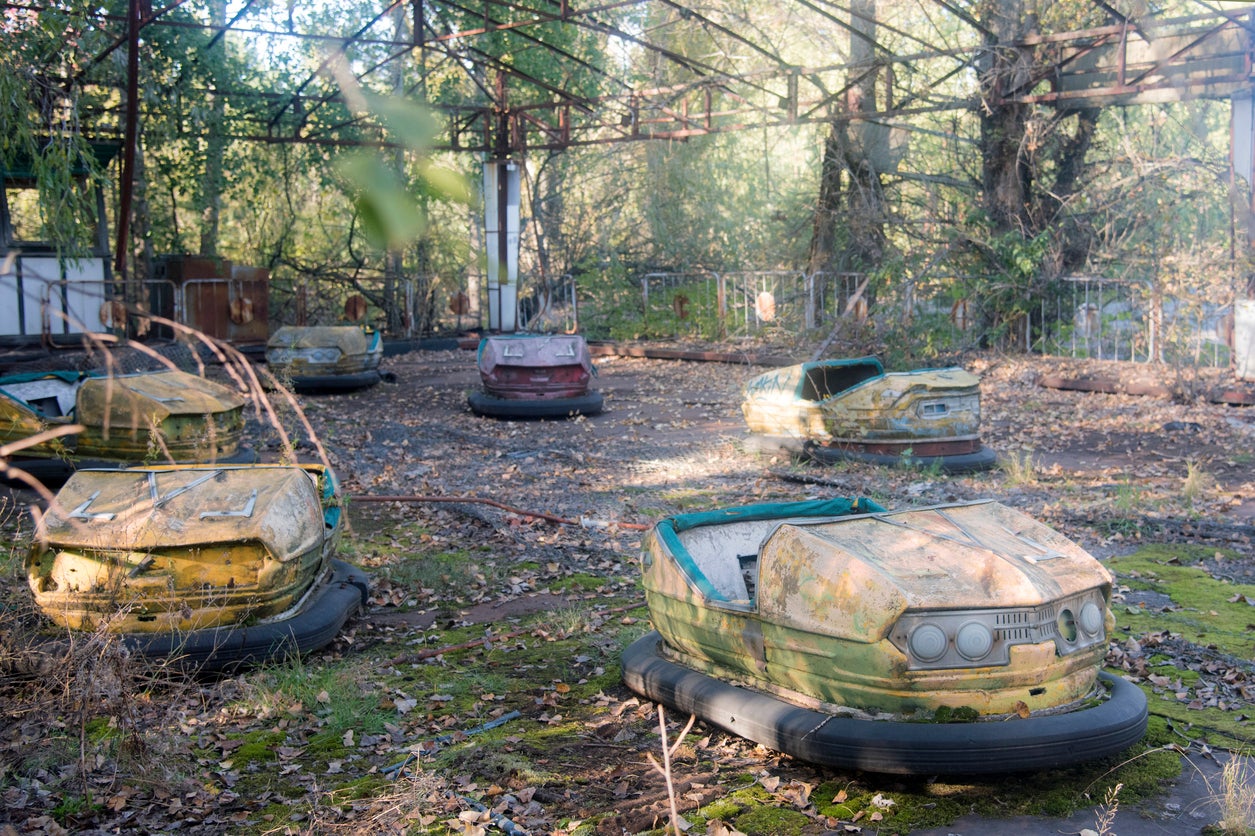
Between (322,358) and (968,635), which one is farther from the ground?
(322,358)

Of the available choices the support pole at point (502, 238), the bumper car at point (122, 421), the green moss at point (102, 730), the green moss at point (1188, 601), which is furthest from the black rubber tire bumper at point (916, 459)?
the support pole at point (502, 238)

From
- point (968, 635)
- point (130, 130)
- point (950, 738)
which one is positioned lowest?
point (950, 738)

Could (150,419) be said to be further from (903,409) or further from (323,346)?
(323,346)

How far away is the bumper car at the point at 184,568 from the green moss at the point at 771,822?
204 cm

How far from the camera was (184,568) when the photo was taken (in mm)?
4148

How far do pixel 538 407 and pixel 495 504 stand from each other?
13.2ft

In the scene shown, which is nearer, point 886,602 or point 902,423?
point 886,602

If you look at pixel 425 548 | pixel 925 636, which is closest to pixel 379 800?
pixel 925 636

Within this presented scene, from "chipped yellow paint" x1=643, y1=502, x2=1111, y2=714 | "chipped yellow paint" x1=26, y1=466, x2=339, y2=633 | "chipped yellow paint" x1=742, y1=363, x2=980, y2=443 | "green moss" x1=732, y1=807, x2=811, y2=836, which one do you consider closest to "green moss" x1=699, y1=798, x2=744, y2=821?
"green moss" x1=732, y1=807, x2=811, y2=836

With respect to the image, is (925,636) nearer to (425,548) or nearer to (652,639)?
(652,639)

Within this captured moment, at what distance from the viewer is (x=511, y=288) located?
19.2m

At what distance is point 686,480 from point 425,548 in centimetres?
228

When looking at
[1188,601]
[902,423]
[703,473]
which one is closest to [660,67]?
[703,473]

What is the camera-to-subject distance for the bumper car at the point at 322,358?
41.4 ft
